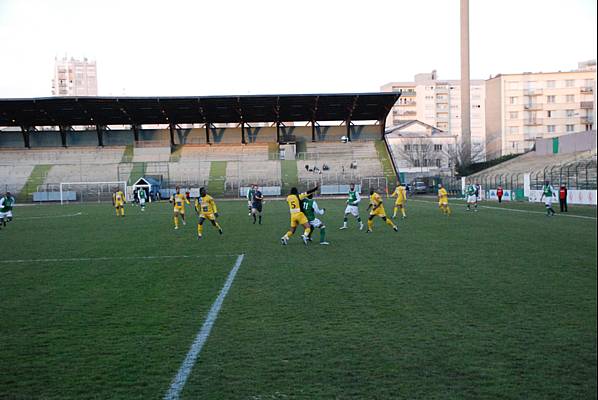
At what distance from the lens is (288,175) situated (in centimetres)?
6919

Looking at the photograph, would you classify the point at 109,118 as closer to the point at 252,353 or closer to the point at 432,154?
the point at 432,154

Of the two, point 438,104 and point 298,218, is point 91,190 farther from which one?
point 438,104

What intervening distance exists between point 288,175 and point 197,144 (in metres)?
14.6

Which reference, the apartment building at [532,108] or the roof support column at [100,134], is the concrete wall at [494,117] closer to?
the apartment building at [532,108]

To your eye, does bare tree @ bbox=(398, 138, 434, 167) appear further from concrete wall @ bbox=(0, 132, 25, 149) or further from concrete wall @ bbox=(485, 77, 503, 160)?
concrete wall @ bbox=(0, 132, 25, 149)

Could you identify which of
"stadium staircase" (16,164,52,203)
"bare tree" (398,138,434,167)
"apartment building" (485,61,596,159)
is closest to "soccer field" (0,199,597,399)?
"stadium staircase" (16,164,52,203)

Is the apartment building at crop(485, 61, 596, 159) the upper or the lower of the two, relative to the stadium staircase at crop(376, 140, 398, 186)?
upper

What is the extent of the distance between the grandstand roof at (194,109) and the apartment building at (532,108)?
82.3ft

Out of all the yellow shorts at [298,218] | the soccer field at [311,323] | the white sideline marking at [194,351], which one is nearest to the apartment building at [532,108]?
the yellow shorts at [298,218]

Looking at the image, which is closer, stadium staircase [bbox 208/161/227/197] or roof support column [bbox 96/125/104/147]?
stadium staircase [bbox 208/161/227/197]

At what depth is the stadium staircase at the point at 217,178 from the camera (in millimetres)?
67438

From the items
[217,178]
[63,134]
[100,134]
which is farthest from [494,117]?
[63,134]

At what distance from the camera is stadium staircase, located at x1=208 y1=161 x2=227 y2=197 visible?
67438 millimetres

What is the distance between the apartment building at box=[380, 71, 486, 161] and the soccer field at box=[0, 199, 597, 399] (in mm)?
111874
